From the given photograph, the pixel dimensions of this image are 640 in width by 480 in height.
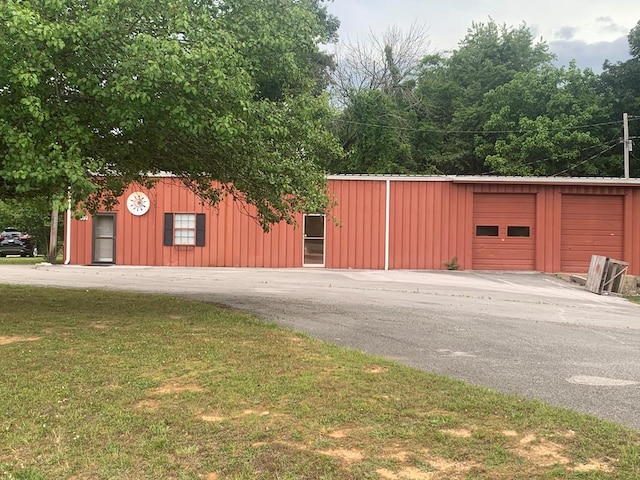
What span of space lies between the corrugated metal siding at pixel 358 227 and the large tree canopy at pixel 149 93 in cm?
1070

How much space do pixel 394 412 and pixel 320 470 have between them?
1047 mm

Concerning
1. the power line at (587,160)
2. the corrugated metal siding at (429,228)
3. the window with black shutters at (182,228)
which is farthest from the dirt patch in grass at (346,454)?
the power line at (587,160)

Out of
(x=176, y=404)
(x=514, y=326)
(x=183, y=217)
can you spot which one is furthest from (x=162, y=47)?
(x=183, y=217)

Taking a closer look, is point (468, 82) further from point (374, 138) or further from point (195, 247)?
point (195, 247)

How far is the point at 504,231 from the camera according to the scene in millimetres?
19781

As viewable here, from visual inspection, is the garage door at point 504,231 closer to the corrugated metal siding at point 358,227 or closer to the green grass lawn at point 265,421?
the corrugated metal siding at point 358,227

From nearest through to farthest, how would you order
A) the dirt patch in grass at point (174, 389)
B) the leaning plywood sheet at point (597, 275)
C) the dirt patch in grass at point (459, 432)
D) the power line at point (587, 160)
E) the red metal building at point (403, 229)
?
the dirt patch in grass at point (459, 432) < the dirt patch in grass at point (174, 389) < the leaning plywood sheet at point (597, 275) < the red metal building at point (403, 229) < the power line at point (587, 160)

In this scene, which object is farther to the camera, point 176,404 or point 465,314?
point 465,314

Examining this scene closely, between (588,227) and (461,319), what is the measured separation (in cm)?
1280

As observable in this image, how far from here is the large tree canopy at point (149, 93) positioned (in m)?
6.05

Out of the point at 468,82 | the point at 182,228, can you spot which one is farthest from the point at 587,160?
the point at 182,228

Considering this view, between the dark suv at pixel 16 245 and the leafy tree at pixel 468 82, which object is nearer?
the dark suv at pixel 16 245

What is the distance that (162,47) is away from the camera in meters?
6.18

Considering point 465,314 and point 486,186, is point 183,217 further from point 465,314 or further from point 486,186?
point 465,314
